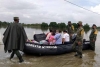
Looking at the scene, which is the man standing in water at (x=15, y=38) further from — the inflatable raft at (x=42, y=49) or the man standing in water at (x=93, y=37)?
the man standing in water at (x=93, y=37)

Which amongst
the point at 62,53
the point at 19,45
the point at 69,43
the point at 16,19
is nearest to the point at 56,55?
the point at 62,53

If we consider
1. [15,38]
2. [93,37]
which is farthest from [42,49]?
[93,37]

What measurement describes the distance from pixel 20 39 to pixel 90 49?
5.39 meters

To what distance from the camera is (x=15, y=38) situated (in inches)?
281

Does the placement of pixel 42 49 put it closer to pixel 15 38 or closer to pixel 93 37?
pixel 15 38

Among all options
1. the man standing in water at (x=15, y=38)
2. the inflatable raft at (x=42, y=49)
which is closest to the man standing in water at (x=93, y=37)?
the inflatable raft at (x=42, y=49)

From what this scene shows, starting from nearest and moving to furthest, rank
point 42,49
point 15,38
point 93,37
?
point 15,38
point 42,49
point 93,37

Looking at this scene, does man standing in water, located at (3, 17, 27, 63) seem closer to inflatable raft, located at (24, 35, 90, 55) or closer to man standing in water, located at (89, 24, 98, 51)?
inflatable raft, located at (24, 35, 90, 55)

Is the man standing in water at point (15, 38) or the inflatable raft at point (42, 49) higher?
the man standing in water at point (15, 38)

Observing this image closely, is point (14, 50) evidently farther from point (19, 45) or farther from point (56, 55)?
point (56, 55)

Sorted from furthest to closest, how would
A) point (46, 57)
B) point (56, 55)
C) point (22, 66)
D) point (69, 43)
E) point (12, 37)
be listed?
point (69, 43) < point (56, 55) < point (46, 57) < point (12, 37) < point (22, 66)

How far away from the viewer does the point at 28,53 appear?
8.86 meters

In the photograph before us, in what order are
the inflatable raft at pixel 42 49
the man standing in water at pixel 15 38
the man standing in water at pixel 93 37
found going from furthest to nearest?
the man standing in water at pixel 93 37 → the inflatable raft at pixel 42 49 → the man standing in water at pixel 15 38

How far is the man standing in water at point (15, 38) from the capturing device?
7090 millimetres
